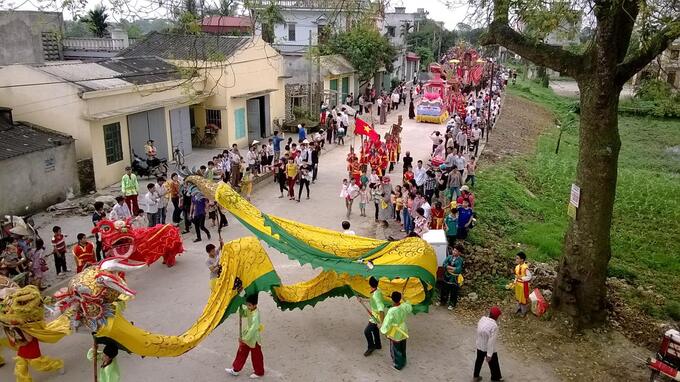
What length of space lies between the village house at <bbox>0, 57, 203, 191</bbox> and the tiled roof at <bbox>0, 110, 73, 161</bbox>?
0.60 metres

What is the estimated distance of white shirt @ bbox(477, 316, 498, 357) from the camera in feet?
24.8

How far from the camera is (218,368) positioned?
7934mm

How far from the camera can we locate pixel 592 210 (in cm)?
898

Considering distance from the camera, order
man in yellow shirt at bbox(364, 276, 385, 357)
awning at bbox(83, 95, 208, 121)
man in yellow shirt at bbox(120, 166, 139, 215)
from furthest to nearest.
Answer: awning at bbox(83, 95, 208, 121)
man in yellow shirt at bbox(120, 166, 139, 215)
man in yellow shirt at bbox(364, 276, 385, 357)

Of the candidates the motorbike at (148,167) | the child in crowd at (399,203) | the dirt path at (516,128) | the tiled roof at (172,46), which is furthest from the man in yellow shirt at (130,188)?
the dirt path at (516,128)

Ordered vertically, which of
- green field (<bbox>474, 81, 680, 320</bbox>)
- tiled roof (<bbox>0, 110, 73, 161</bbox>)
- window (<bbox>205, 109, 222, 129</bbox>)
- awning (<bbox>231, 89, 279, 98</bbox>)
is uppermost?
awning (<bbox>231, 89, 279, 98</bbox>)

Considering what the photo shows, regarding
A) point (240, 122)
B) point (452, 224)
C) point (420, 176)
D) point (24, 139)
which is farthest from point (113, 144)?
point (452, 224)

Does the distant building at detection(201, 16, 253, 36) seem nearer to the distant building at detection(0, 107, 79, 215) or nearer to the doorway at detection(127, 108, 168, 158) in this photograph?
the doorway at detection(127, 108, 168, 158)

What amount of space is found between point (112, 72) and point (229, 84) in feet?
14.5

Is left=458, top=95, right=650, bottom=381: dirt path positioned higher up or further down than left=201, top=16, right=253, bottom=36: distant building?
further down

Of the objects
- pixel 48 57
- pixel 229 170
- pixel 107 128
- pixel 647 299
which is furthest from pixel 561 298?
pixel 48 57

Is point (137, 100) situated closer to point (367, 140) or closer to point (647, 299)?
point (367, 140)

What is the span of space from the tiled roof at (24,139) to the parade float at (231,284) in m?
4.82

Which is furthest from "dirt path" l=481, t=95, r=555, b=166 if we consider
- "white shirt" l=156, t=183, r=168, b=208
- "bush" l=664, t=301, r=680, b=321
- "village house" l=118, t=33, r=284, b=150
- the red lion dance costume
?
the red lion dance costume
